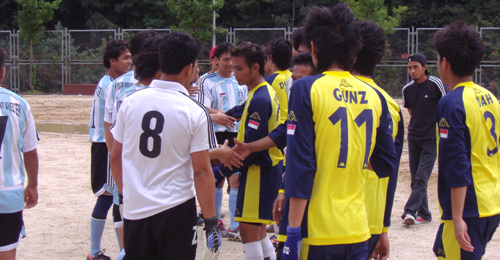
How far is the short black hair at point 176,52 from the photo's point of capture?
364 centimetres

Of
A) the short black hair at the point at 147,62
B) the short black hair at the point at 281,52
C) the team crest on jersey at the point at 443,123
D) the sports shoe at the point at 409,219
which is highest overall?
the short black hair at the point at 281,52

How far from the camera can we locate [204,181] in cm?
365

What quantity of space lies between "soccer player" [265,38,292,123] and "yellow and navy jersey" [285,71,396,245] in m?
2.93

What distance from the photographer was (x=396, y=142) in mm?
3854

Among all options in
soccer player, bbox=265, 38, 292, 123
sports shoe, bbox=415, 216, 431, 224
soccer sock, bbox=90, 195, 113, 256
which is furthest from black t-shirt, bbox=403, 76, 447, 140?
soccer sock, bbox=90, 195, 113, 256

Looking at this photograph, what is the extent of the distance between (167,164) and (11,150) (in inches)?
56.1

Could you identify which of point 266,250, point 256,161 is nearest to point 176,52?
point 256,161

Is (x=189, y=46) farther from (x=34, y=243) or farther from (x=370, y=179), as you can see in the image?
(x=34, y=243)

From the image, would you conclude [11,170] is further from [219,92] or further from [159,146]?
[219,92]

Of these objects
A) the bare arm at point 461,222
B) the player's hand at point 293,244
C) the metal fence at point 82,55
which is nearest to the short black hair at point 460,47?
the bare arm at point 461,222

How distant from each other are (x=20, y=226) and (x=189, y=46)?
195 centimetres

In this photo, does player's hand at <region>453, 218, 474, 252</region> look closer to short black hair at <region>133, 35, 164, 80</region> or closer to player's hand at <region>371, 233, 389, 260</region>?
player's hand at <region>371, 233, 389, 260</region>

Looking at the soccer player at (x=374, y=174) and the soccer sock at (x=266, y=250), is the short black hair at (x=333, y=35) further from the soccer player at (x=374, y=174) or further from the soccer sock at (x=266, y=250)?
the soccer sock at (x=266, y=250)

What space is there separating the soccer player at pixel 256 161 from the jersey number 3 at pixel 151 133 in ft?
5.18
